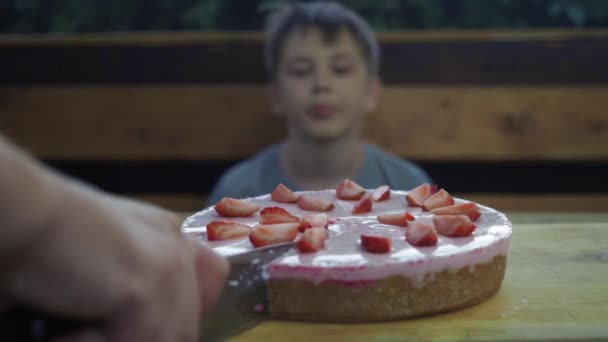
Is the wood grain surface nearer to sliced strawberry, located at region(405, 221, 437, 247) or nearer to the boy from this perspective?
the boy

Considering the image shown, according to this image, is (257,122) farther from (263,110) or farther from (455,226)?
(455,226)

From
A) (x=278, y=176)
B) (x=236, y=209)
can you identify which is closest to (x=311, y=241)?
(x=236, y=209)

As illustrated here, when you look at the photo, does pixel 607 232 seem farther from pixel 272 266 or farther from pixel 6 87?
pixel 6 87

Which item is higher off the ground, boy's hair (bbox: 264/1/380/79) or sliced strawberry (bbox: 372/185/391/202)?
boy's hair (bbox: 264/1/380/79)

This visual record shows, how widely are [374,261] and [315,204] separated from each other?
14.8 inches

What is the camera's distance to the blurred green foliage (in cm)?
340

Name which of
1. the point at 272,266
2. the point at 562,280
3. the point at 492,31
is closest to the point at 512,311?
the point at 562,280

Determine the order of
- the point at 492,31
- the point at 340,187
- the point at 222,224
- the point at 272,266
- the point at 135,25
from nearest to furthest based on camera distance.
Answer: the point at 272,266, the point at 222,224, the point at 340,187, the point at 492,31, the point at 135,25

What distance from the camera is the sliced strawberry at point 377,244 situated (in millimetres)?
1090

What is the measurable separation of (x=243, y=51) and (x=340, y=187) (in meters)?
1.94

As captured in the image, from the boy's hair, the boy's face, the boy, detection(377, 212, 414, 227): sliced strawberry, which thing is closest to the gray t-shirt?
the boy

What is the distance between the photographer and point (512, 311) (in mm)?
1107

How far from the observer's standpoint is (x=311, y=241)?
1110 mm

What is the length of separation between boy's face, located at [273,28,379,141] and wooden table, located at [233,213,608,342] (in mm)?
1132
